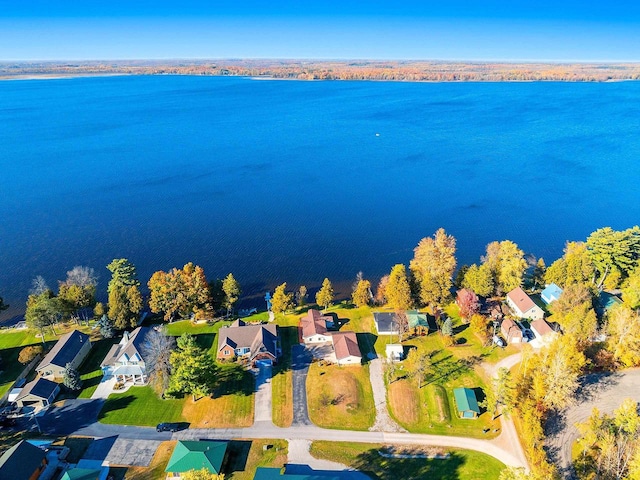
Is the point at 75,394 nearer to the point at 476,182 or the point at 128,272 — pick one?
the point at 128,272

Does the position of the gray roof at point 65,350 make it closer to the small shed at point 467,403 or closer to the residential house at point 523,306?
the small shed at point 467,403

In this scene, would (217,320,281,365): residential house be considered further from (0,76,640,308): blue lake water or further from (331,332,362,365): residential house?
(0,76,640,308): blue lake water

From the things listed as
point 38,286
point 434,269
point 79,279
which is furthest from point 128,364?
point 434,269

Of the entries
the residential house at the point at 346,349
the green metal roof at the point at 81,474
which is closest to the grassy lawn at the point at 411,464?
the residential house at the point at 346,349

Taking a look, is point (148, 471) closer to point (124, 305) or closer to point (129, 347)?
point (129, 347)

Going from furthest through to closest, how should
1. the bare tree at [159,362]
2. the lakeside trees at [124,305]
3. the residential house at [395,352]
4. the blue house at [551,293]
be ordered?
the blue house at [551,293] < the lakeside trees at [124,305] < the residential house at [395,352] < the bare tree at [159,362]

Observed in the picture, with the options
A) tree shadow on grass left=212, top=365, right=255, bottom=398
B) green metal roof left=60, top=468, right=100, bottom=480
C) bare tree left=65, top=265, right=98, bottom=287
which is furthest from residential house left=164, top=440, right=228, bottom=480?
bare tree left=65, top=265, right=98, bottom=287
